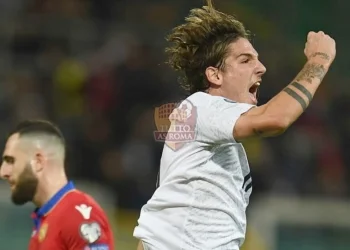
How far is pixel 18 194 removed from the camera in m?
5.33

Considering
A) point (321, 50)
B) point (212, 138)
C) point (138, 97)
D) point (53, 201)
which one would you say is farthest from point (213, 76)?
point (138, 97)

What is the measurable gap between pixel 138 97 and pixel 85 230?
201 inches

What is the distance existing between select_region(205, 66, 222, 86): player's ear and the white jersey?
4.8 inches

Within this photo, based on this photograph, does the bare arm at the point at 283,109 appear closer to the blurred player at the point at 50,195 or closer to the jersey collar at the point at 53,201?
the blurred player at the point at 50,195

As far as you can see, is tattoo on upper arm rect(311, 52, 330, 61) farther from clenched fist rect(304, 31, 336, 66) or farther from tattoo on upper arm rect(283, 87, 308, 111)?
tattoo on upper arm rect(283, 87, 308, 111)

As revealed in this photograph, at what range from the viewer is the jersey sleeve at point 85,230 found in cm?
491

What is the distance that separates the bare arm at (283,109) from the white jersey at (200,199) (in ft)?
0.87

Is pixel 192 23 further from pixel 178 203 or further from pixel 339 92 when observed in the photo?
pixel 339 92

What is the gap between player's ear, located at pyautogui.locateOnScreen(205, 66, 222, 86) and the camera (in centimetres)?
396

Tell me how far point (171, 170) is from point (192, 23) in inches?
25.7

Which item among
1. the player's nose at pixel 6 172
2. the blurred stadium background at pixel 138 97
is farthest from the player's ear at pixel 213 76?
the blurred stadium background at pixel 138 97

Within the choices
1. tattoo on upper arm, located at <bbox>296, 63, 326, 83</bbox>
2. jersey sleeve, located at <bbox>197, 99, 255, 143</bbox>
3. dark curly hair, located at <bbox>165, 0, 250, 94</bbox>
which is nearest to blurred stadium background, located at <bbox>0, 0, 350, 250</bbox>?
dark curly hair, located at <bbox>165, 0, 250, 94</bbox>

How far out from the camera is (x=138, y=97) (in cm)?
998

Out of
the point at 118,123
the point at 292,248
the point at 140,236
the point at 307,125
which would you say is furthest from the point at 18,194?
the point at 307,125
